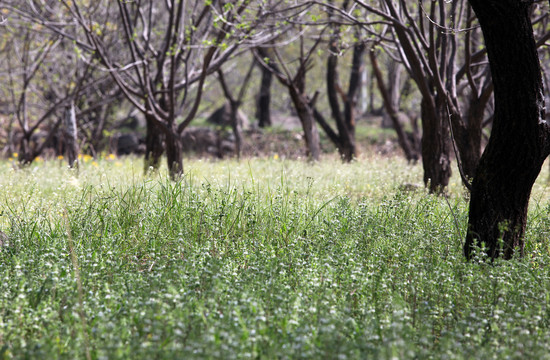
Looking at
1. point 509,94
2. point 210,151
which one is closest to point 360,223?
point 509,94

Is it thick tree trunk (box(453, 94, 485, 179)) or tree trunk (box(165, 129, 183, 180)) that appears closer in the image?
thick tree trunk (box(453, 94, 485, 179))

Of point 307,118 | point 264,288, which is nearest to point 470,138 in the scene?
point 307,118

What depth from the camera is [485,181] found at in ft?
14.9

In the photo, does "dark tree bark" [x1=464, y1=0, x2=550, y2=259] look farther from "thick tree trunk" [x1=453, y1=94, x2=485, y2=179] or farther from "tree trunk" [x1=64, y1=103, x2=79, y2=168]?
"tree trunk" [x1=64, y1=103, x2=79, y2=168]

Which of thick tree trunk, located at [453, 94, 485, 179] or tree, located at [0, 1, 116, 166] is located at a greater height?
tree, located at [0, 1, 116, 166]

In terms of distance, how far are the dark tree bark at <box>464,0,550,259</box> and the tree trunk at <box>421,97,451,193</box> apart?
3.77 metres

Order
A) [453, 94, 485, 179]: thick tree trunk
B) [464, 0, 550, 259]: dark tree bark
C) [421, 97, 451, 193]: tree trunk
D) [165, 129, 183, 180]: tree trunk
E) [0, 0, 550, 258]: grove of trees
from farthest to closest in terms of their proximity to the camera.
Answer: [165, 129, 183, 180]: tree trunk < [453, 94, 485, 179]: thick tree trunk < [421, 97, 451, 193]: tree trunk < [0, 0, 550, 258]: grove of trees < [464, 0, 550, 259]: dark tree bark

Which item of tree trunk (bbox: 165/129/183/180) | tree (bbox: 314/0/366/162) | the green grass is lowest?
the green grass

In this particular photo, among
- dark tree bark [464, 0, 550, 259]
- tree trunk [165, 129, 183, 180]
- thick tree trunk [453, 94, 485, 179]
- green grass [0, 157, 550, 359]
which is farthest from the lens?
tree trunk [165, 129, 183, 180]

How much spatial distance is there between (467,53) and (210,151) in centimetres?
1534

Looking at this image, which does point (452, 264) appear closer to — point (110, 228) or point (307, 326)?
point (307, 326)

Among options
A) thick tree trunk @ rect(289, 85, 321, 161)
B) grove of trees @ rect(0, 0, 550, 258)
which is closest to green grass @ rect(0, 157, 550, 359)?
grove of trees @ rect(0, 0, 550, 258)

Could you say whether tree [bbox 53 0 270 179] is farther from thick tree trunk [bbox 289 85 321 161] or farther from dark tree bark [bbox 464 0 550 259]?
dark tree bark [bbox 464 0 550 259]

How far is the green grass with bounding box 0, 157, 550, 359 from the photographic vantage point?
2770 mm
